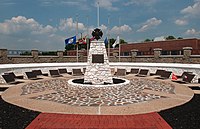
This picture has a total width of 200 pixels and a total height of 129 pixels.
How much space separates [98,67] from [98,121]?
23.4 ft

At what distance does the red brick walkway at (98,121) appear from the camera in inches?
205

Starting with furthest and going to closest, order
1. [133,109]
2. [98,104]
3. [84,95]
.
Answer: [84,95]
[98,104]
[133,109]

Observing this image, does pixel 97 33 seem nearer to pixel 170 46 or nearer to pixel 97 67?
pixel 97 67

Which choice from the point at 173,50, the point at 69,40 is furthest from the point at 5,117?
the point at 173,50

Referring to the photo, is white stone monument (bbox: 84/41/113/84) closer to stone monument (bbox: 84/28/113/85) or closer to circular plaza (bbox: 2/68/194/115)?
stone monument (bbox: 84/28/113/85)

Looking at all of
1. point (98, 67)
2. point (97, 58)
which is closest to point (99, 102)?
point (98, 67)

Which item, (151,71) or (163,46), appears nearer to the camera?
(151,71)

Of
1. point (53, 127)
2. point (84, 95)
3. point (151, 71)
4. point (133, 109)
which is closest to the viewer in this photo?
point (53, 127)

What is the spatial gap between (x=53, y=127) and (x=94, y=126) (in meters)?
A: 1.20

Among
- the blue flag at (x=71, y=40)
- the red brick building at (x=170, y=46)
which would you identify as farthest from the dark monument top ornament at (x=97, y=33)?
the red brick building at (x=170, y=46)

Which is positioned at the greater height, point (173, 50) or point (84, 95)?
point (173, 50)

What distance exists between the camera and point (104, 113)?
636 centimetres

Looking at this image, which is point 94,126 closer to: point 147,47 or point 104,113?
point 104,113

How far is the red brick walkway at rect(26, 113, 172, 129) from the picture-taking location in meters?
5.21
